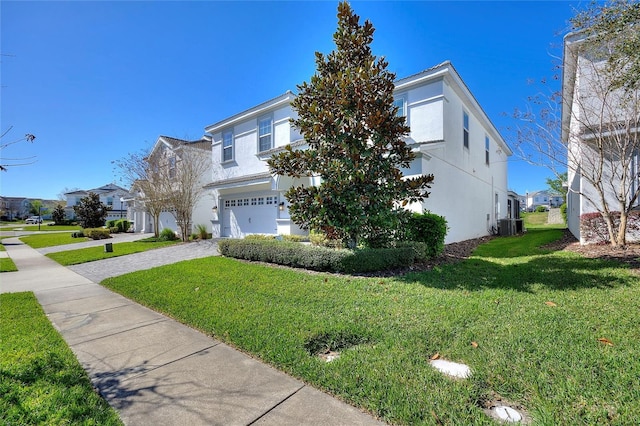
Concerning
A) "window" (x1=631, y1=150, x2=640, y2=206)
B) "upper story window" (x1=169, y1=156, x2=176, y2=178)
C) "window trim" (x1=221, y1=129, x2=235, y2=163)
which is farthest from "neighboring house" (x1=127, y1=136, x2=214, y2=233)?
"window" (x1=631, y1=150, x2=640, y2=206)

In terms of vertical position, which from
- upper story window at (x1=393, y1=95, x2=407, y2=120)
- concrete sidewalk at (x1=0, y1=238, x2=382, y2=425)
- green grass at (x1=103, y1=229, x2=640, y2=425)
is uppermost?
upper story window at (x1=393, y1=95, x2=407, y2=120)

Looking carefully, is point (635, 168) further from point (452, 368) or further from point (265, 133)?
point (265, 133)

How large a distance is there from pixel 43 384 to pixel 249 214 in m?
13.4

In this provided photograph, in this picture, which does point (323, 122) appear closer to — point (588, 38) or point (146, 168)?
point (588, 38)

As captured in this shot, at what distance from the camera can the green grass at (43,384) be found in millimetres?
2383

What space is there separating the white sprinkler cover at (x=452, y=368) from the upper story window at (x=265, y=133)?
550 inches

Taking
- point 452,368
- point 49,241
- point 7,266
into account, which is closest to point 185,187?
point 7,266

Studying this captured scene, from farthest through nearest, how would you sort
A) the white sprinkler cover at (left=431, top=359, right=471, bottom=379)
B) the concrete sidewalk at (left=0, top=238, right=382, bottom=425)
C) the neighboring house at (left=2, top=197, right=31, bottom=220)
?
the neighboring house at (left=2, top=197, right=31, bottom=220) → the white sprinkler cover at (left=431, top=359, right=471, bottom=379) → the concrete sidewalk at (left=0, top=238, right=382, bottom=425)

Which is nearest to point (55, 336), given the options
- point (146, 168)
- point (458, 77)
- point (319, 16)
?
point (319, 16)

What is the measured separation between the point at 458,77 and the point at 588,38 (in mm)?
6414

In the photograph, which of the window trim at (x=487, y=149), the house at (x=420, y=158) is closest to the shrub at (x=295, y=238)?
the house at (x=420, y=158)

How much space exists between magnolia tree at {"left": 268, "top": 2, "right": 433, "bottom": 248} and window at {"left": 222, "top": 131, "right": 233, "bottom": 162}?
1147 cm

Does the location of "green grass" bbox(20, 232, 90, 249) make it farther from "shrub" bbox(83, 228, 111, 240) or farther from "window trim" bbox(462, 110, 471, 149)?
"window trim" bbox(462, 110, 471, 149)

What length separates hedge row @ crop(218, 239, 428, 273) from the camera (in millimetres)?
6977
